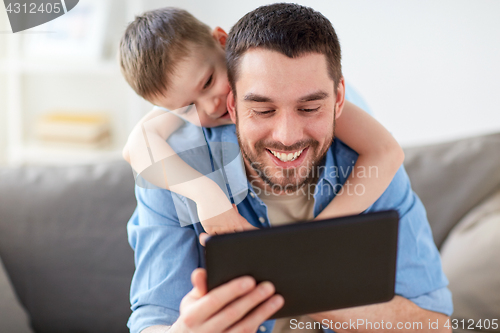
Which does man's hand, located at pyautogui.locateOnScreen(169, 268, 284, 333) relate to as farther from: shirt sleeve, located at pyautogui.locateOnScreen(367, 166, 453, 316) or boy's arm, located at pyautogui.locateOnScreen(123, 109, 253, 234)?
shirt sleeve, located at pyautogui.locateOnScreen(367, 166, 453, 316)

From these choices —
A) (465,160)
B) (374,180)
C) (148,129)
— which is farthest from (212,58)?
(465,160)

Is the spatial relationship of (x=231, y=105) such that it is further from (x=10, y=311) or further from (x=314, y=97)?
(x=10, y=311)

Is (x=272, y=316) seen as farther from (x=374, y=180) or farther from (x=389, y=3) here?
(x=389, y=3)

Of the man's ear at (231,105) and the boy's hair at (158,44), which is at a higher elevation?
the boy's hair at (158,44)

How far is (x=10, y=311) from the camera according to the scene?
3.81 feet

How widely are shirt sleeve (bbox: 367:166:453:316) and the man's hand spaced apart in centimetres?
41

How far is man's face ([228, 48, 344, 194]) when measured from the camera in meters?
0.77

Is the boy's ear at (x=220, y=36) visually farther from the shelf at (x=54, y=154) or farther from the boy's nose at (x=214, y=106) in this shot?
the shelf at (x=54, y=154)

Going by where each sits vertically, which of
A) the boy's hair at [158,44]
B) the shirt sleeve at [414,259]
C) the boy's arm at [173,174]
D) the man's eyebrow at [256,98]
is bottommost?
the shirt sleeve at [414,259]

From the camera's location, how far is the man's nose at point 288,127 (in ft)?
2.58

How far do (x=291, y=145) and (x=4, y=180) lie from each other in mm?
882

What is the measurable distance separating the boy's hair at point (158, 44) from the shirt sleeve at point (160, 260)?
223 millimetres

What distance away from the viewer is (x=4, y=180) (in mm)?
1265

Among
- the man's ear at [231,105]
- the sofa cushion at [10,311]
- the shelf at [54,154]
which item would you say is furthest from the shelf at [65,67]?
the man's ear at [231,105]
